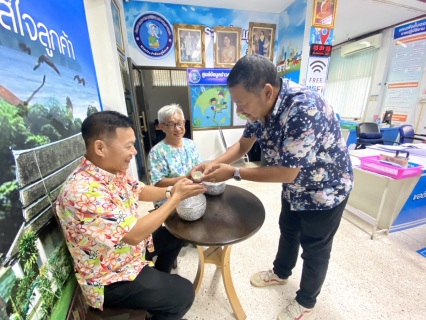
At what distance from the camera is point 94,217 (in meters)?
0.73

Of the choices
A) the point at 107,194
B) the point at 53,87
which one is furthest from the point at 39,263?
the point at 53,87

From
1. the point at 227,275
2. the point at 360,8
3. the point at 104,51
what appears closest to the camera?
the point at 227,275

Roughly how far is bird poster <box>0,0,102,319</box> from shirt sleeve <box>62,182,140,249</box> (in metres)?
0.13

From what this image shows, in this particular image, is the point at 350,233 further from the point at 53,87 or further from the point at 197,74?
the point at 197,74

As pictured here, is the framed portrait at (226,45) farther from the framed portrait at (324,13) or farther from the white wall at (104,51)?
the white wall at (104,51)

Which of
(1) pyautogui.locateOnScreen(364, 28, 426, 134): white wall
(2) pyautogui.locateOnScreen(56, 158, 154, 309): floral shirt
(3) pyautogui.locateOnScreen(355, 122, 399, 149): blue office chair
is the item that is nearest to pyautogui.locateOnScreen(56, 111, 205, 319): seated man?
(2) pyautogui.locateOnScreen(56, 158, 154, 309): floral shirt

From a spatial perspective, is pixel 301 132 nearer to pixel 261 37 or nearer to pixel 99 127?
pixel 99 127

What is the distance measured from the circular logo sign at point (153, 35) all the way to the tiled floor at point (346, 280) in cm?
347

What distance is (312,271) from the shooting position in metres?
1.14

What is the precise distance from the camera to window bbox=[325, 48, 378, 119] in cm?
518

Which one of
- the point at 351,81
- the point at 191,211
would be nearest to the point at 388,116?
the point at 351,81

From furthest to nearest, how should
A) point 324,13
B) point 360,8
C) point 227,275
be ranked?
point 360,8, point 324,13, point 227,275

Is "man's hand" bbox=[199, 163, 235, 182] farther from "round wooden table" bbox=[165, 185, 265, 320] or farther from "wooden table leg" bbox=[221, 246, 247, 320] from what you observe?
"wooden table leg" bbox=[221, 246, 247, 320]

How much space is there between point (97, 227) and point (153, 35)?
372cm
